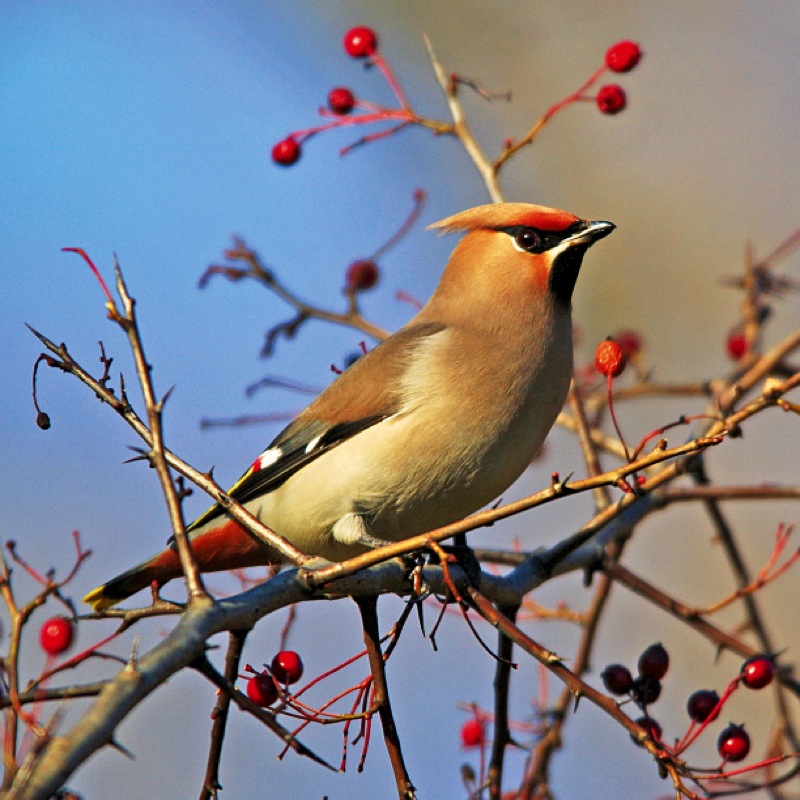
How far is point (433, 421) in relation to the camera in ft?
10.9

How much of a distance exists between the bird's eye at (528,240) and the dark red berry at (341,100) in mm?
654

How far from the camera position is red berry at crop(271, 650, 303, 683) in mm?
2674

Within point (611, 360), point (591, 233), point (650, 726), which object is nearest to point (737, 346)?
point (591, 233)

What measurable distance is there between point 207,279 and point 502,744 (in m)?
1.74

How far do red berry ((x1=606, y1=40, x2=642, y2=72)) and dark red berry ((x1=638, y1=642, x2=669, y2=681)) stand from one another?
6.01 feet

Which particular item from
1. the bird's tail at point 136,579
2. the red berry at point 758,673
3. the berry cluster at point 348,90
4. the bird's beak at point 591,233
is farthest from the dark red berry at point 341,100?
the red berry at point 758,673

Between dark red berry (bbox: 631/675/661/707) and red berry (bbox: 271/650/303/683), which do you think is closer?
red berry (bbox: 271/650/303/683)

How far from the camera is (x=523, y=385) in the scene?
133 inches

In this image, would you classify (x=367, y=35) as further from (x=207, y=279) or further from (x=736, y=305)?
(x=736, y=305)

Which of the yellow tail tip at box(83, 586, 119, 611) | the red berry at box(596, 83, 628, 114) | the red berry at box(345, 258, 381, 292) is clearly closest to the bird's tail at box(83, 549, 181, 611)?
the yellow tail tip at box(83, 586, 119, 611)

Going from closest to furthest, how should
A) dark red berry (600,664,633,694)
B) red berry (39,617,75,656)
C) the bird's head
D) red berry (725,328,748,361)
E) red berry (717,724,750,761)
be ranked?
red berry (39,617,75,656), red berry (717,724,750,761), dark red berry (600,664,633,694), the bird's head, red berry (725,328,748,361)

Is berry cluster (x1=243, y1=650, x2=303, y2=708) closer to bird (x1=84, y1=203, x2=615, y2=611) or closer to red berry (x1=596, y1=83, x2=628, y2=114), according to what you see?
bird (x1=84, y1=203, x2=615, y2=611)

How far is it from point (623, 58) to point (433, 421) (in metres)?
1.32

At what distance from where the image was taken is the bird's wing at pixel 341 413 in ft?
11.4
